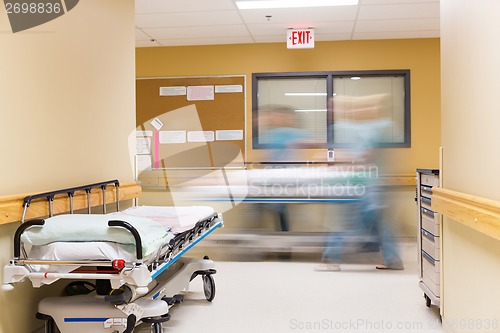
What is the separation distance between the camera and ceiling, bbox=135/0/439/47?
5262 millimetres

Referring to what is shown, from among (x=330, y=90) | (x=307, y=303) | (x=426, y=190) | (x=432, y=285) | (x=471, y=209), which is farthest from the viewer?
(x=330, y=90)

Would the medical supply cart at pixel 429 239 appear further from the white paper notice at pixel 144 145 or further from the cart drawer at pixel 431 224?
the white paper notice at pixel 144 145

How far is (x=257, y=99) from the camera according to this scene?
697 centimetres

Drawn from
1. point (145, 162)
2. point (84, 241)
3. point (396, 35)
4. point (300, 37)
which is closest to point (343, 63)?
point (396, 35)

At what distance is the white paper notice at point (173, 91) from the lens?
23.1 feet

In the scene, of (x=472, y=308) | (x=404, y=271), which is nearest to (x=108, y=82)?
(x=472, y=308)

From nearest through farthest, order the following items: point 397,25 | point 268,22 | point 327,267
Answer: point 327,267 < point 268,22 < point 397,25

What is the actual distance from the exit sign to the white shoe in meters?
2.75

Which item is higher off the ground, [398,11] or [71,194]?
[398,11]

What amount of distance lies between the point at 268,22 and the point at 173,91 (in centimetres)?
190

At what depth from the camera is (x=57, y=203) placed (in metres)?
3.22

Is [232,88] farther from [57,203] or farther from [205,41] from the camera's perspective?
[57,203]

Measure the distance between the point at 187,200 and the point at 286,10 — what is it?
2780 mm

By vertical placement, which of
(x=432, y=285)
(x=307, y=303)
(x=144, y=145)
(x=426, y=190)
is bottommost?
(x=307, y=303)
